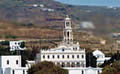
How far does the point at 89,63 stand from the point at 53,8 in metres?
18.0

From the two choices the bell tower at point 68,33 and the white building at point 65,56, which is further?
the bell tower at point 68,33

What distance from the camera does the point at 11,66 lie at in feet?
294

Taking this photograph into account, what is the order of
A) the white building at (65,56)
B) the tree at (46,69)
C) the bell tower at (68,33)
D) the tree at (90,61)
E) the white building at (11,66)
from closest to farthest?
the tree at (46,69), the white building at (11,66), the tree at (90,61), the white building at (65,56), the bell tower at (68,33)

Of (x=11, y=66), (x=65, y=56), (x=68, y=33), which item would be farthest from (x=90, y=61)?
(x=11, y=66)

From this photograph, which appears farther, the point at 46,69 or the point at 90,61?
the point at 90,61

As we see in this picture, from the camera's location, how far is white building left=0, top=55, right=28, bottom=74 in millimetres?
86750

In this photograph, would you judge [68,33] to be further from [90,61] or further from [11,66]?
[11,66]

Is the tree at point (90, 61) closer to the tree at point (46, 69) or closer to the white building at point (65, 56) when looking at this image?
the white building at point (65, 56)

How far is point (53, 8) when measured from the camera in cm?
12594

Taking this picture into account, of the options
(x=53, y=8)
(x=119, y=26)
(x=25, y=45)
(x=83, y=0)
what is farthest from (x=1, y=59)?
(x=25, y=45)

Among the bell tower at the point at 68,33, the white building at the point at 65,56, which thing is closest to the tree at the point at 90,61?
the white building at the point at 65,56

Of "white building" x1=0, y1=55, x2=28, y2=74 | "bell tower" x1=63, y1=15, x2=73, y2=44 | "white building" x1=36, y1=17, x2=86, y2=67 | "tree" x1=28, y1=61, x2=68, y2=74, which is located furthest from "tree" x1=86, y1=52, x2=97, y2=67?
"tree" x1=28, y1=61, x2=68, y2=74

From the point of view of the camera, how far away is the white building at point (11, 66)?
285 ft

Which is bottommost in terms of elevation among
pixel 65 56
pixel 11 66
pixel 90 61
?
pixel 90 61
